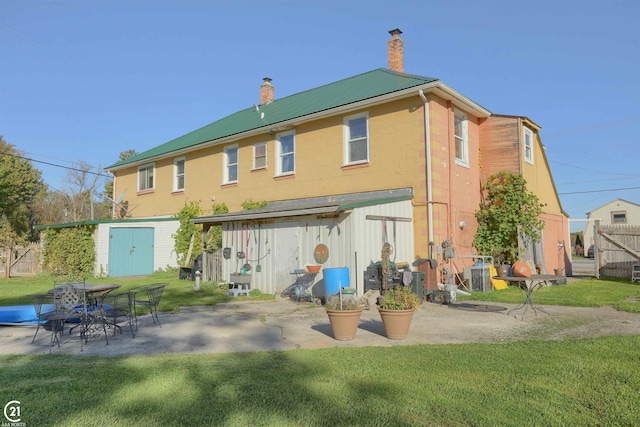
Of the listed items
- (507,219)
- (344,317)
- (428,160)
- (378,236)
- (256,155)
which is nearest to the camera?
(344,317)

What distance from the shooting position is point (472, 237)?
48.8 ft

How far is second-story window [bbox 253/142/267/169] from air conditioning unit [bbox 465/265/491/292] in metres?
9.20

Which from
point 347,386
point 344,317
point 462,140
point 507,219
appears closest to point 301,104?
point 462,140

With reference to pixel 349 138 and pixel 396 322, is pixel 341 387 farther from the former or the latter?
pixel 349 138

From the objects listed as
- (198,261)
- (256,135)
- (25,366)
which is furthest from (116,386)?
(256,135)

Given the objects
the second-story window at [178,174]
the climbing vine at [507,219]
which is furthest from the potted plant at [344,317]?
the second-story window at [178,174]

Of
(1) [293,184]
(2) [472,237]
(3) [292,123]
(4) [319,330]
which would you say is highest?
(3) [292,123]

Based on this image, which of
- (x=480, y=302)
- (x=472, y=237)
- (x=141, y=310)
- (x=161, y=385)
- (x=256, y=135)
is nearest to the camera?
(x=161, y=385)

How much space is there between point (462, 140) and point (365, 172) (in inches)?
148

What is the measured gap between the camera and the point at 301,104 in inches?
723

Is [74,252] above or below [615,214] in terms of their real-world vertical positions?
below

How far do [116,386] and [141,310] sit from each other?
5.88 meters

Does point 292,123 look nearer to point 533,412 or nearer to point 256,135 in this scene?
point 256,135

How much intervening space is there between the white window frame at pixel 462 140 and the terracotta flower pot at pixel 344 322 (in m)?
9.13
